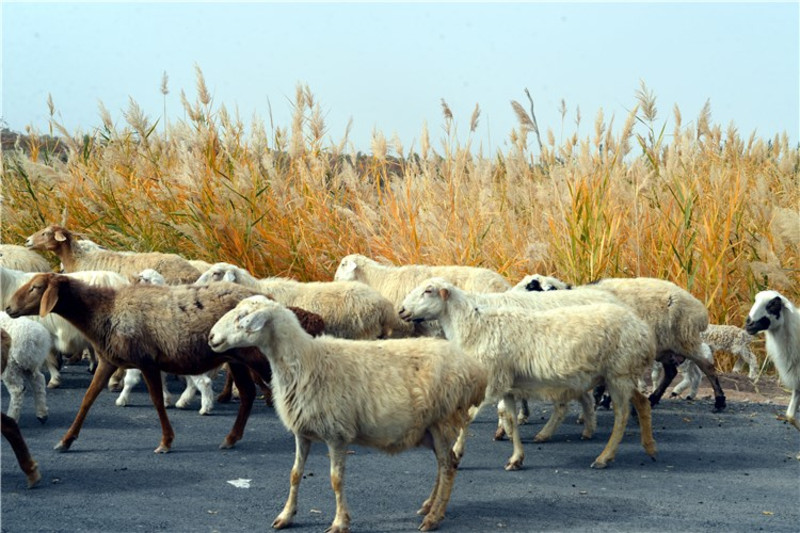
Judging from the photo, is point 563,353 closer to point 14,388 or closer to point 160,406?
point 160,406

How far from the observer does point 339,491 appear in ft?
20.7

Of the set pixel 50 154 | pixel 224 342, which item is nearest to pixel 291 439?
pixel 224 342

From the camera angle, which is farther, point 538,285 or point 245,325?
point 538,285

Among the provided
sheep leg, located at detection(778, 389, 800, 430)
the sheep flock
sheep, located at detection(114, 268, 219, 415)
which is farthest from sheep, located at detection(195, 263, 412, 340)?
sheep leg, located at detection(778, 389, 800, 430)

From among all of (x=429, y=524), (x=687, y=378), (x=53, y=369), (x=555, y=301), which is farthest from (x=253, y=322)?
(x=687, y=378)

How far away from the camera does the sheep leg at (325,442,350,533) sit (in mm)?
6250

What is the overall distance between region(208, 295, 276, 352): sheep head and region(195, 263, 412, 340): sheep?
322cm

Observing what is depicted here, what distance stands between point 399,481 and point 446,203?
6.50m

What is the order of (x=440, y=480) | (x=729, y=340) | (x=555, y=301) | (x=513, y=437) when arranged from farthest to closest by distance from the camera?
(x=729, y=340), (x=555, y=301), (x=513, y=437), (x=440, y=480)

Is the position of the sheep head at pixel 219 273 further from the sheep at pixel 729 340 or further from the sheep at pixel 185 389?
the sheep at pixel 729 340

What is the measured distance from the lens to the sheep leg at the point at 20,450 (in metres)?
7.24

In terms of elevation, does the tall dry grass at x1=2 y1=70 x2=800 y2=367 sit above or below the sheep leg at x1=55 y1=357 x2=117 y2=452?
above

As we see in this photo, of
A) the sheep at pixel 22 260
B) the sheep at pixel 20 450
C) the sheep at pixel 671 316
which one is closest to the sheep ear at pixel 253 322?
the sheep at pixel 20 450

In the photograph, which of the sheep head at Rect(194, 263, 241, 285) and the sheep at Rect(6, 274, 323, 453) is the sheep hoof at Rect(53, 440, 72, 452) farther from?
the sheep head at Rect(194, 263, 241, 285)
